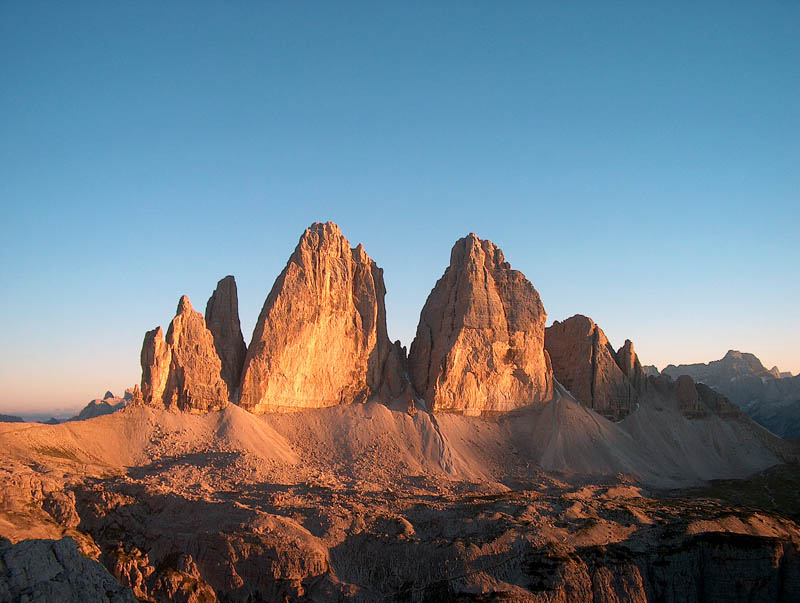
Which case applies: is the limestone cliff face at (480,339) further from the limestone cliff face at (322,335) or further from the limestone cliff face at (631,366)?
the limestone cliff face at (631,366)

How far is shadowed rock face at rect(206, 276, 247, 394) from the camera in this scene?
77.1 m

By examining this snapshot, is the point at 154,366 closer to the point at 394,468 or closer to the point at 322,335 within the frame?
the point at 322,335

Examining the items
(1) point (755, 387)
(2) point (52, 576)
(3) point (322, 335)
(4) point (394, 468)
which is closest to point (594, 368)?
(4) point (394, 468)

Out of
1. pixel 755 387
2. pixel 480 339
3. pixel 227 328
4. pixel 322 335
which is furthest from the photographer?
pixel 755 387

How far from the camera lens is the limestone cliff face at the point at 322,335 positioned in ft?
247

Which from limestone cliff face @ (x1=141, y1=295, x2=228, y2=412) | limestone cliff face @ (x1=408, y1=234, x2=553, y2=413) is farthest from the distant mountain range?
limestone cliff face @ (x1=141, y1=295, x2=228, y2=412)

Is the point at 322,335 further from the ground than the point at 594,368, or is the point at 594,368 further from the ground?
the point at 322,335

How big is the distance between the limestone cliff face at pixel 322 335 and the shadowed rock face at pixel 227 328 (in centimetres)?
303

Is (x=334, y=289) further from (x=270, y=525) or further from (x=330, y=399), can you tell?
(x=270, y=525)

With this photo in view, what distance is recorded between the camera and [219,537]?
→ 148ft

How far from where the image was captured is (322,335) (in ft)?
260

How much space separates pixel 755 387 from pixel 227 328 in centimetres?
13212

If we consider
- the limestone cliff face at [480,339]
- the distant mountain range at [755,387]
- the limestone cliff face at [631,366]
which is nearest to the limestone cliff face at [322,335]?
the limestone cliff face at [480,339]

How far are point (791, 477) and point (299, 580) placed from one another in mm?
63413
